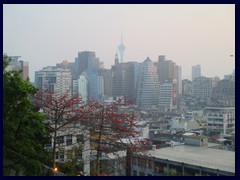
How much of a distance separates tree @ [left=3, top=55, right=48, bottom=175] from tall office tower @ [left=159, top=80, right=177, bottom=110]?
437 inches

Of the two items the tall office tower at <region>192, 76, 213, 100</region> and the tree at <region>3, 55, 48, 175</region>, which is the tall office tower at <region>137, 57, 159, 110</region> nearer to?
the tall office tower at <region>192, 76, 213, 100</region>

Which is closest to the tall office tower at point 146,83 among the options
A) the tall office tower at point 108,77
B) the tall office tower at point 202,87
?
the tall office tower at point 108,77

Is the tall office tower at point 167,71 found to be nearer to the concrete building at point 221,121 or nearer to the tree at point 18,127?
the concrete building at point 221,121

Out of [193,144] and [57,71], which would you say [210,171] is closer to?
[193,144]

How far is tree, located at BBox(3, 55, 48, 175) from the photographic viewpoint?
213 cm

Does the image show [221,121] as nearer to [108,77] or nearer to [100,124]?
[108,77]

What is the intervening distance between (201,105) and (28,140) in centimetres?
1281

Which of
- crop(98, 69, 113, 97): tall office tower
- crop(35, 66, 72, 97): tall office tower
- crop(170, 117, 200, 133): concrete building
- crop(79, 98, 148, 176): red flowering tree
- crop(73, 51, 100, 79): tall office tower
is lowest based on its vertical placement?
crop(170, 117, 200, 133): concrete building

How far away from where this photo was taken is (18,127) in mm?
2307

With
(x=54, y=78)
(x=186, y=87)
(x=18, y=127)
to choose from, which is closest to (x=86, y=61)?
(x=54, y=78)

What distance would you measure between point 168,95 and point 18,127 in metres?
12.3

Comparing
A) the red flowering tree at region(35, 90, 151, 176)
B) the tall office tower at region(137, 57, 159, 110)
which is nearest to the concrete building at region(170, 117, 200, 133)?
the tall office tower at region(137, 57, 159, 110)

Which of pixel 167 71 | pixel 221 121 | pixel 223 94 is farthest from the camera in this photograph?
pixel 223 94
